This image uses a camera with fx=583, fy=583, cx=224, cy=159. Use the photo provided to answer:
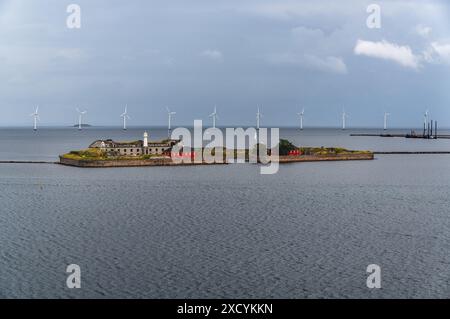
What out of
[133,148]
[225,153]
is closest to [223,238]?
[133,148]

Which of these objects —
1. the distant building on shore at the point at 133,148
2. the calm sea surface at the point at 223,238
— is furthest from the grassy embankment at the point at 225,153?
the calm sea surface at the point at 223,238

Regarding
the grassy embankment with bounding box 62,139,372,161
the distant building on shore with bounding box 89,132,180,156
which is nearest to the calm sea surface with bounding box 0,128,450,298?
the grassy embankment with bounding box 62,139,372,161

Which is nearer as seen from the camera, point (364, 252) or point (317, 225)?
point (364, 252)

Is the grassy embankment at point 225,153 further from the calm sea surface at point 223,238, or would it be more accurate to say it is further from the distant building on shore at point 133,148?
the calm sea surface at point 223,238

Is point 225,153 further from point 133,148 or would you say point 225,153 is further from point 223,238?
point 223,238

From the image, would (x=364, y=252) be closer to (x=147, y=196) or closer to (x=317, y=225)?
(x=317, y=225)

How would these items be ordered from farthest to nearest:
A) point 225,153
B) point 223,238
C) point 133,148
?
point 225,153 → point 133,148 → point 223,238
